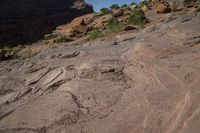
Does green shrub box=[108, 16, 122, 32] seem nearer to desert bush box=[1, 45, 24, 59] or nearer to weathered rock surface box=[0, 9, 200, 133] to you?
desert bush box=[1, 45, 24, 59]

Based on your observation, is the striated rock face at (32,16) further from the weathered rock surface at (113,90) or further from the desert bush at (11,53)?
the weathered rock surface at (113,90)

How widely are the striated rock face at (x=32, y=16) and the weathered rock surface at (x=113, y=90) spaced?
2948 cm

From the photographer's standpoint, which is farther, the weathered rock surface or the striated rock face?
the striated rock face

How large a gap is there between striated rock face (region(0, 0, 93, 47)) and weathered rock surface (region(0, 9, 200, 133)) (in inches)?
1160

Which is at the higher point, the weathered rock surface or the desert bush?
the weathered rock surface

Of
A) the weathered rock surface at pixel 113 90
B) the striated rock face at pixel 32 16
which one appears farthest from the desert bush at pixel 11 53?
the striated rock face at pixel 32 16

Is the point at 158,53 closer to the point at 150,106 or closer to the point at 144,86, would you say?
the point at 144,86

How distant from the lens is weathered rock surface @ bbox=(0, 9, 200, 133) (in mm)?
5277

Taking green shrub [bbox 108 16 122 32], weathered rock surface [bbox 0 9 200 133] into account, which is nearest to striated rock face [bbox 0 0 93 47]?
green shrub [bbox 108 16 122 32]

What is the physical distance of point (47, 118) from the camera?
600 cm

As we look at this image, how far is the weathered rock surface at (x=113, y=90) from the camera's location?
5.28 meters

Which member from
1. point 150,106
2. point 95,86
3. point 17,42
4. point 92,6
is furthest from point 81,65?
point 92,6

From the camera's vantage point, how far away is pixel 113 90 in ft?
21.2

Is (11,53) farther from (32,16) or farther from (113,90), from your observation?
(32,16)
